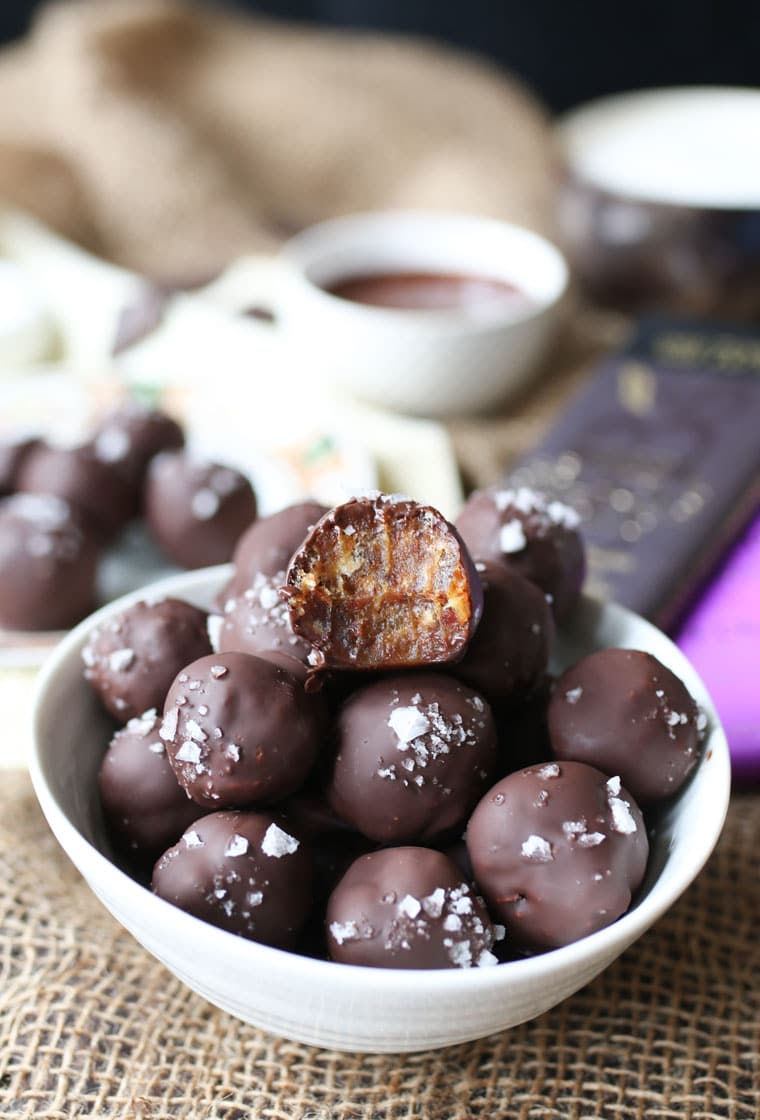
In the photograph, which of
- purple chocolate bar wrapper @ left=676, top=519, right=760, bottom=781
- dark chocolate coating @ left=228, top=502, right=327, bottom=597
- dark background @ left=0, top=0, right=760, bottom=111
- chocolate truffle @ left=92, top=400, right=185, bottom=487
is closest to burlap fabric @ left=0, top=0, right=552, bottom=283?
dark background @ left=0, top=0, right=760, bottom=111

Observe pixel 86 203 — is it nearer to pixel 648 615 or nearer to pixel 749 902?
pixel 648 615

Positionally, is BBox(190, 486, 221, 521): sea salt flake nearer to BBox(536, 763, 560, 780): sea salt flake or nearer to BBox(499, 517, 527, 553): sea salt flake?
BBox(499, 517, 527, 553): sea salt flake

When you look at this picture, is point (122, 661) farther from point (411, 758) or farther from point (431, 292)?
point (431, 292)

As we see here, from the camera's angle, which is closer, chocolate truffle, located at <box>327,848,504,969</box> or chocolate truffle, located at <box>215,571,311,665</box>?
chocolate truffle, located at <box>327,848,504,969</box>

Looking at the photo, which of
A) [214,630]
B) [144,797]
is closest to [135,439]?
[214,630]

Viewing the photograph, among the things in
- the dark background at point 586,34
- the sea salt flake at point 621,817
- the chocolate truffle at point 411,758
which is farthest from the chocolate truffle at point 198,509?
the dark background at point 586,34

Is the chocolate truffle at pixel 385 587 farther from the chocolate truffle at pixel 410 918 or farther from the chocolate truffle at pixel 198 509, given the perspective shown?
the chocolate truffle at pixel 198 509

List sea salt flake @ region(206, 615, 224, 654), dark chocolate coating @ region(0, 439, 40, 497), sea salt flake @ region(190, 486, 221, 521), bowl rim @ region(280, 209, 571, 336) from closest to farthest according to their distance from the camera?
sea salt flake @ region(206, 615, 224, 654), sea salt flake @ region(190, 486, 221, 521), dark chocolate coating @ region(0, 439, 40, 497), bowl rim @ region(280, 209, 571, 336)

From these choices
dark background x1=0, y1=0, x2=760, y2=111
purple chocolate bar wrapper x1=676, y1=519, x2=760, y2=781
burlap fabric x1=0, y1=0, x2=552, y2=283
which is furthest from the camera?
dark background x1=0, y1=0, x2=760, y2=111
